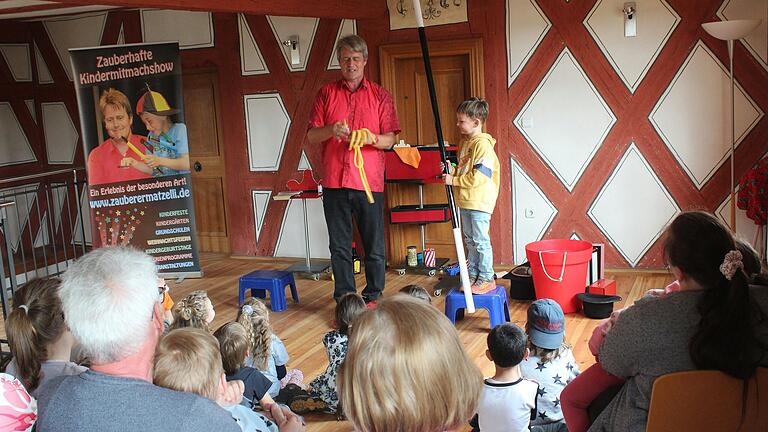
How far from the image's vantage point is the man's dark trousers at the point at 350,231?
204 inches

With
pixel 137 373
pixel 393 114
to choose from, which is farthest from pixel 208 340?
pixel 393 114

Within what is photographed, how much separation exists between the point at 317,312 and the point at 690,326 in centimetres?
380

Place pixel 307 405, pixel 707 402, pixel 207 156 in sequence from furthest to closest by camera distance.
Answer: pixel 207 156 → pixel 307 405 → pixel 707 402

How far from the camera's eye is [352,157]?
5.08 metres

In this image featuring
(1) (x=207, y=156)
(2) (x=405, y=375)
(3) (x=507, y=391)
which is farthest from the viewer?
(1) (x=207, y=156)

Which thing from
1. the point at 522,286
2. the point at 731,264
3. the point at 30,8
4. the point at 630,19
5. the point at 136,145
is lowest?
the point at 522,286

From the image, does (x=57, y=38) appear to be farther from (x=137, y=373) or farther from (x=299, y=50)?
(x=137, y=373)

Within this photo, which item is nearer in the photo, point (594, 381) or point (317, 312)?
point (594, 381)

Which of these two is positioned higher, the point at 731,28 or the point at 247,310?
the point at 731,28

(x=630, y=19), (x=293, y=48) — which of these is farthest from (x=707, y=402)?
(x=293, y=48)

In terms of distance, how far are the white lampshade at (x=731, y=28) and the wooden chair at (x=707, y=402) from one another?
389 cm

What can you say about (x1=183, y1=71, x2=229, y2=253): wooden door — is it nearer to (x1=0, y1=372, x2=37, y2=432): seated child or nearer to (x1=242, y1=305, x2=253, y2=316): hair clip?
(x1=242, y1=305, x2=253, y2=316): hair clip

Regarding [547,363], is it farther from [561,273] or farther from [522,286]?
[522,286]

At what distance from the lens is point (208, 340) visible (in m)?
2.22
